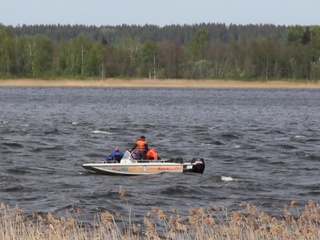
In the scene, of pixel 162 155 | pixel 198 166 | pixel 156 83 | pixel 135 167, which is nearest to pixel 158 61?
pixel 156 83

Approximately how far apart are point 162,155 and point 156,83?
306ft

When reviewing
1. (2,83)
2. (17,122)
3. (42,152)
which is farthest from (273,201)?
(2,83)

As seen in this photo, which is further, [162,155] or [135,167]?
[162,155]

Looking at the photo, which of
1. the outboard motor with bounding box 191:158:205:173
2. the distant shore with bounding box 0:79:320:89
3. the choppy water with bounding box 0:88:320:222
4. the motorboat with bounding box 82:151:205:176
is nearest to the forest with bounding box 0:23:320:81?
the distant shore with bounding box 0:79:320:89

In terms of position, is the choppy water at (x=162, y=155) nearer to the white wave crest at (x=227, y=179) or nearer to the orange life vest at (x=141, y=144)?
the white wave crest at (x=227, y=179)

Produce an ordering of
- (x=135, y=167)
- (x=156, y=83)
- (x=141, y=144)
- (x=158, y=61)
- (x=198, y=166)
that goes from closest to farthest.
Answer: (x=135, y=167), (x=198, y=166), (x=141, y=144), (x=156, y=83), (x=158, y=61)

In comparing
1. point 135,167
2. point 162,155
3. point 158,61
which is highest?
point 135,167

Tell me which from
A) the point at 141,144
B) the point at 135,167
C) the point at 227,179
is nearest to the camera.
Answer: the point at 227,179

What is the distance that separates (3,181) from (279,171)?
11.4 m

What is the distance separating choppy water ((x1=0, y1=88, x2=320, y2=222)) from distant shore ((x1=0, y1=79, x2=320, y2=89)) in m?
58.0

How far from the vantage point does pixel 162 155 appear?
41.4m

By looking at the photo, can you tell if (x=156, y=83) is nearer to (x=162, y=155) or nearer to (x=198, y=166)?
(x=162, y=155)

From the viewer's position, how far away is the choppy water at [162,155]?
89.9 feet

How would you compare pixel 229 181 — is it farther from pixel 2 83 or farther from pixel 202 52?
pixel 202 52
